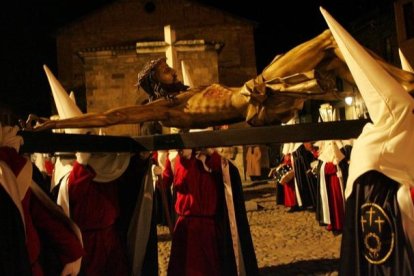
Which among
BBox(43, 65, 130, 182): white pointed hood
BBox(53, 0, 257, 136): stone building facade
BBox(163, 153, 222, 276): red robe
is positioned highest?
BBox(53, 0, 257, 136): stone building facade

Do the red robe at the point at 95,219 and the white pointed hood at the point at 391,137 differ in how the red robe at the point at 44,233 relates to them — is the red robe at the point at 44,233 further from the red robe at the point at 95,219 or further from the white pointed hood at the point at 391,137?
the white pointed hood at the point at 391,137

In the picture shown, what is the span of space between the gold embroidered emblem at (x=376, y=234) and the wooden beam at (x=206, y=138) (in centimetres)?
77

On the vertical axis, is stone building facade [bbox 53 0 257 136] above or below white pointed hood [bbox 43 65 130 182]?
above

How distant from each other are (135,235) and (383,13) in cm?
2096

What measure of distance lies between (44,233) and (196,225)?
7.64ft

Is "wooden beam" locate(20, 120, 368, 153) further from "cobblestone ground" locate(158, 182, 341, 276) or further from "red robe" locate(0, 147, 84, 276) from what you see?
"cobblestone ground" locate(158, 182, 341, 276)

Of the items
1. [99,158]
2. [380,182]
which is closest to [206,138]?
[99,158]

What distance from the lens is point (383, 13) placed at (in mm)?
22734

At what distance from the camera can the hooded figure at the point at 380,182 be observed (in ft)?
9.43

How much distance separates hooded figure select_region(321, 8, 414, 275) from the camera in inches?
113

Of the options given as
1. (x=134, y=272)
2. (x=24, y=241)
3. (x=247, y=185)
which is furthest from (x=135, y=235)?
(x=247, y=185)

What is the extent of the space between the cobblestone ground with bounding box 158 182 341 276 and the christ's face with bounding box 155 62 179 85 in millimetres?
3335

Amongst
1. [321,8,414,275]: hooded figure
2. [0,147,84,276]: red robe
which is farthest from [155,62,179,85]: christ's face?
[321,8,414,275]: hooded figure

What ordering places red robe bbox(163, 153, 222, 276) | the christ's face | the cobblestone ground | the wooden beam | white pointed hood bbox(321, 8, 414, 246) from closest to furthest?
white pointed hood bbox(321, 8, 414, 246) → the wooden beam → the christ's face → red robe bbox(163, 153, 222, 276) → the cobblestone ground
